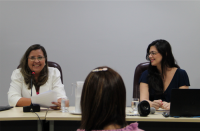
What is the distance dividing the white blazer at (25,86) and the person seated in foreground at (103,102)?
5.21ft

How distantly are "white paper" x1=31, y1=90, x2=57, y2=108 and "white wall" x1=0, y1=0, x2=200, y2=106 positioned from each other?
1432 millimetres

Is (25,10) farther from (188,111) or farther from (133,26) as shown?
(188,111)

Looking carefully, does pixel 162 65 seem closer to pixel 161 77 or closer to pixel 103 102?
pixel 161 77

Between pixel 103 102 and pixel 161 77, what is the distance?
1.82 metres

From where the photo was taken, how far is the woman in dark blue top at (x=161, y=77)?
2.51m

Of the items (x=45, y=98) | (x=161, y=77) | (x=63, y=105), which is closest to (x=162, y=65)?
(x=161, y=77)

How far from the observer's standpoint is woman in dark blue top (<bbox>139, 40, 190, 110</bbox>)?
2508 millimetres

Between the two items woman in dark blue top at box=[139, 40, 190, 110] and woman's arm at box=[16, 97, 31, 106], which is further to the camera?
woman in dark blue top at box=[139, 40, 190, 110]

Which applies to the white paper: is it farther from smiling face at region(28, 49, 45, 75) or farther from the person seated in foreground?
the person seated in foreground

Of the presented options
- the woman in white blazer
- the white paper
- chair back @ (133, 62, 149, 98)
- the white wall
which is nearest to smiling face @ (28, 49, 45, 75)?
the woman in white blazer

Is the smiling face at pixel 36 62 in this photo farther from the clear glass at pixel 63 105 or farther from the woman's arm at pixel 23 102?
the clear glass at pixel 63 105

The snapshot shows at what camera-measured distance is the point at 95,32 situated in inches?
134

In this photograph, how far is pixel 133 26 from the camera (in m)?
A: 3.44

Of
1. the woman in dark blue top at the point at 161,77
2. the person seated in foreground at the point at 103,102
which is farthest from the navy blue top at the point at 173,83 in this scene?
the person seated in foreground at the point at 103,102
